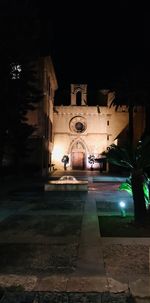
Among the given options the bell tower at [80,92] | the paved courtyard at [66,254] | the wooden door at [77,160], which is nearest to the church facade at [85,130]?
the wooden door at [77,160]

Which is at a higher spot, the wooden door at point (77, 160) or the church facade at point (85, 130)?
the church facade at point (85, 130)

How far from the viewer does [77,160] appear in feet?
157

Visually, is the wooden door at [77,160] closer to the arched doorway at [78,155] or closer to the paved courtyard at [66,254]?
the arched doorway at [78,155]

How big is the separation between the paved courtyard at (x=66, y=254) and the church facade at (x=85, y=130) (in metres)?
34.5

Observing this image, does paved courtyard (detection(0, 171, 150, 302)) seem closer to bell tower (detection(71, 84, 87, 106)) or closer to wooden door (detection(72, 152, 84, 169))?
wooden door (detection(72, 152, 84, 169))

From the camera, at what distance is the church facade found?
47188mm

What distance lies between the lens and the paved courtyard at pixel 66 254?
5594mm

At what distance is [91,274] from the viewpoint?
5.96 m

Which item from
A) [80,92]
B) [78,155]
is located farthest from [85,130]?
[80,92]

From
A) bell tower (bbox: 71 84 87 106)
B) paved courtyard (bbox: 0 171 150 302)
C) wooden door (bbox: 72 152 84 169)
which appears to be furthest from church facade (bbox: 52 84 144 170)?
paved courtyard (bbox: 0 171 150 302)

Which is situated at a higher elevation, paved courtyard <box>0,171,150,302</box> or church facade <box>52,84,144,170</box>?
church facade <box>52,84,144,170</box>

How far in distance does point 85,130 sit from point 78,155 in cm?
374

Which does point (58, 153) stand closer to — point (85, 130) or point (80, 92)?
point (85, 130)

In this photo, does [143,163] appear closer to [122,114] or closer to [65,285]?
[65,285]
